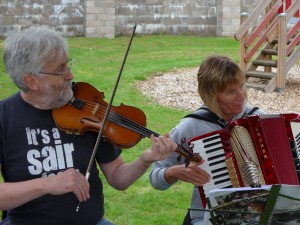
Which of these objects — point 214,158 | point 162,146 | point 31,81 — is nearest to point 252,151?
point 214,158

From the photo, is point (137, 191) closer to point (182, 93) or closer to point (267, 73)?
point (182, 93)

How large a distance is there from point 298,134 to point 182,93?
679 centimetres

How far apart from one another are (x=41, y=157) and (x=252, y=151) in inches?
37.8

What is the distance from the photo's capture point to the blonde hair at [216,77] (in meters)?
3.66

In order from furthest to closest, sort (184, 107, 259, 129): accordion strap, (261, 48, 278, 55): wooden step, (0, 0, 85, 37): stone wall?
(0, 0, 85, 37): stone wall → (261, 48, 278, 55): wooden step → (184, 107, 259, 129): accordion strap

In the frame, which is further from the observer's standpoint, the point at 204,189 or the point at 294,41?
the point at 294,41

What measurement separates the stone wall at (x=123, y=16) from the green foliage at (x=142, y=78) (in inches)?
16.9

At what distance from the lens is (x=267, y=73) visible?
10.8m

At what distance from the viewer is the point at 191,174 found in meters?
3.29

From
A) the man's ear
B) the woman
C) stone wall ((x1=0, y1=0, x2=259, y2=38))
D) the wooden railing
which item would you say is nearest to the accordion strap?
the woman

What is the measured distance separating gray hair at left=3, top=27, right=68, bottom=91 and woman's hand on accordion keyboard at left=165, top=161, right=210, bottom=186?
0.77m

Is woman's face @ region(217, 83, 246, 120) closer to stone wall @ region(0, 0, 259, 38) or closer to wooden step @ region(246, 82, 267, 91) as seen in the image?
wooden step @ region(246, 82, 267, 91)

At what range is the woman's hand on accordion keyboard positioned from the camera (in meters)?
3.26

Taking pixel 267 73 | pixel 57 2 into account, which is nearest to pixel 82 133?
pixel 267 73
